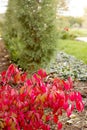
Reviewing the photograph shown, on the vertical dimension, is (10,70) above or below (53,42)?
above

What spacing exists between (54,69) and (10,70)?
503cm

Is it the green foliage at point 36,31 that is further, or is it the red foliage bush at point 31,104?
the green foliage at point 36,31

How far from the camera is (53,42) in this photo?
734 cm

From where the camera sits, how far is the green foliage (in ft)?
23.2

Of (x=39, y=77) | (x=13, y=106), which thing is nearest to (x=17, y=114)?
(x=13, y=106)

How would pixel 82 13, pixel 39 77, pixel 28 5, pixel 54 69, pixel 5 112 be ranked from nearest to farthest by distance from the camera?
1. pixel 5 112
2. pixel 39 77
3. pixel 28 5
4. pixel 54 69
5. pixel 82 13

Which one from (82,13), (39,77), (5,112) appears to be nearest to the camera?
(5,112)

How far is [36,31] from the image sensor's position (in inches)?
283

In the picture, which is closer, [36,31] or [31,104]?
[31,104]

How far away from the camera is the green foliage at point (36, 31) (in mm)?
7066

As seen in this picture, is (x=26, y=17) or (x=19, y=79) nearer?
(x=19, y=79)

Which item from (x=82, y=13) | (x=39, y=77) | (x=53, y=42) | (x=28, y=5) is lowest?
(x=82, y=13)

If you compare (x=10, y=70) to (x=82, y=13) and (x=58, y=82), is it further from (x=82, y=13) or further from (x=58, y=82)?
(x=82, y=13)

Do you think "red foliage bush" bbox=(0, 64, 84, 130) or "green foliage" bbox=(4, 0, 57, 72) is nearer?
"red foliage bush" bbox=(0, 64, 84, 130)
